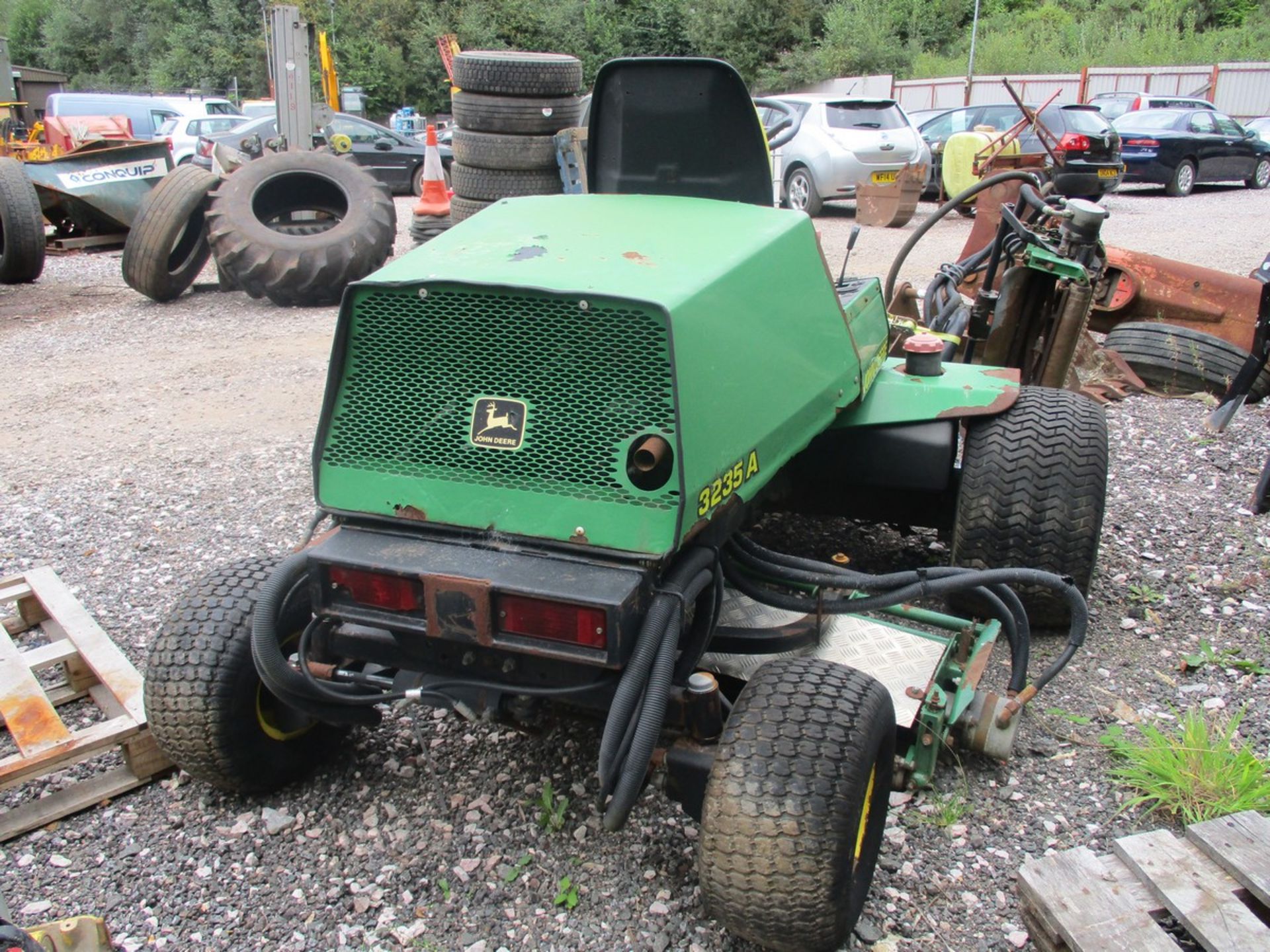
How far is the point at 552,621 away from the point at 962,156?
37.6 feet

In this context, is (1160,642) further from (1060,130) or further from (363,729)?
(1060,130)

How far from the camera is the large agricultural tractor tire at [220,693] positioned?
2717 millimetres

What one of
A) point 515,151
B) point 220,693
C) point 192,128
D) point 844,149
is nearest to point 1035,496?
point 220,693

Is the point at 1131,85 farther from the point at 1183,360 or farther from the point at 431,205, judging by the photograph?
the point at 1183,360

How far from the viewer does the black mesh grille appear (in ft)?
7.75

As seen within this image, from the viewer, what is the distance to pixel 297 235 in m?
9.59

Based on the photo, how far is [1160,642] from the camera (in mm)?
3727

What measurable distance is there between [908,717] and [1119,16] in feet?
131

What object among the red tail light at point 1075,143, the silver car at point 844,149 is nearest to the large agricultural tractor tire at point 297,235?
the silver car at point 844,149

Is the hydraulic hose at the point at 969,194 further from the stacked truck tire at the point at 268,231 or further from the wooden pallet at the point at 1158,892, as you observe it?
the stacked truck tire at the point at 268,231

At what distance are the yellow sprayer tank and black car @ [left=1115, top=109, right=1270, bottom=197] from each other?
559 centimetres

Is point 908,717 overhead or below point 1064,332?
below

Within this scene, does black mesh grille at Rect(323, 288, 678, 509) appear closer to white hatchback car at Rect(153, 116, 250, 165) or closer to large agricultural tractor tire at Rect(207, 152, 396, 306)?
large agricultural tractor tire at Rect(207, 152, 396, 306)

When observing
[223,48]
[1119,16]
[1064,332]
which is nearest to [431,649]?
[1064,332]
